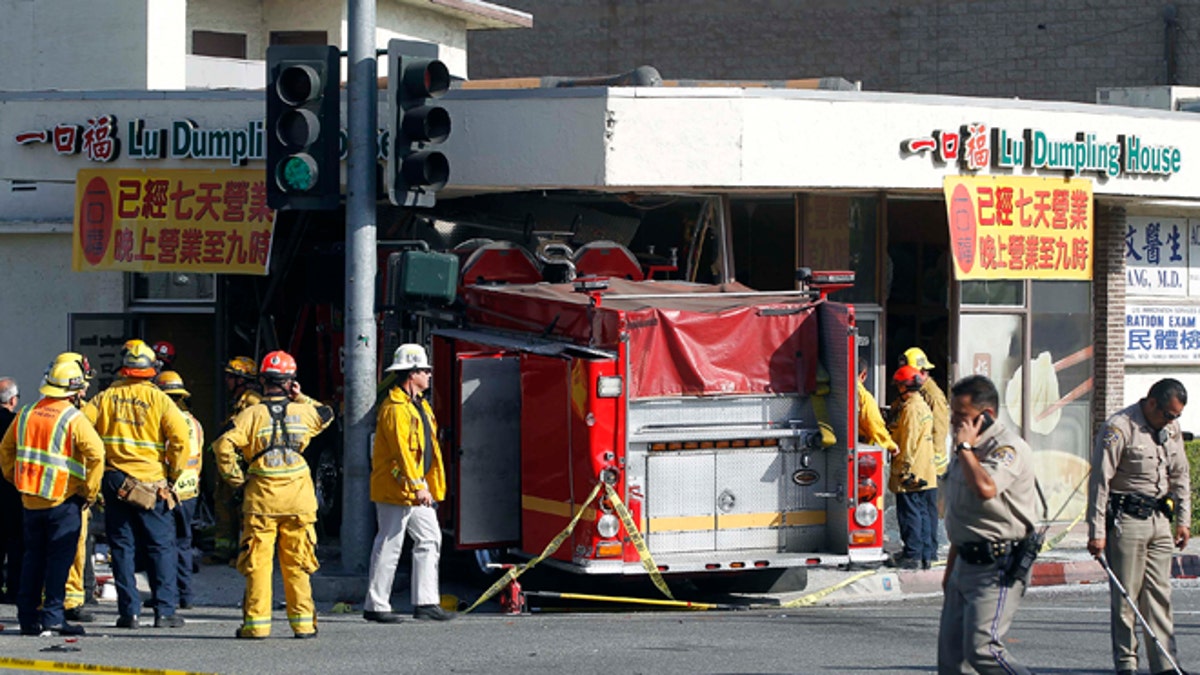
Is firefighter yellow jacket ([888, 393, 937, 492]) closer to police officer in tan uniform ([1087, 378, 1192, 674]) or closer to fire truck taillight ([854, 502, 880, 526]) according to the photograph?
fire truck taillight ([854, 502, 880, 526])

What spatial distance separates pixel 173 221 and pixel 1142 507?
9.97 metres

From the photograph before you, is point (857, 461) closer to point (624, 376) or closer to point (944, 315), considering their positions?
point (624, 376)

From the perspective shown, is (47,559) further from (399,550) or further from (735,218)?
(735,218)

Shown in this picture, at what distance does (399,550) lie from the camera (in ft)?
→ 37.6

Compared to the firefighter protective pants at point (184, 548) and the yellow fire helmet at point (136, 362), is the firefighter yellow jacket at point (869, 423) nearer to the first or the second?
the firefighter protective pants at point (184, 548)

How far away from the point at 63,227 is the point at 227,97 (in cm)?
335

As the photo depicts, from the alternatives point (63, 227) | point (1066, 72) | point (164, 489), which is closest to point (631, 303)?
point (164, 489)

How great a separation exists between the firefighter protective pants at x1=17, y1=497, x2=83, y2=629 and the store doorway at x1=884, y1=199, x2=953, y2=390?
914 cm

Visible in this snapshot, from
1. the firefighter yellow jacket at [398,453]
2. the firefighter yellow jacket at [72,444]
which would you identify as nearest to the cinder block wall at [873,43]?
the firefighter yellow jacket at [398,453]

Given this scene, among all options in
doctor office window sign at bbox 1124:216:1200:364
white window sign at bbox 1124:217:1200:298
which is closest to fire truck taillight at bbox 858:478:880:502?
doctor office window sign at bbox 1124:216:1200:364

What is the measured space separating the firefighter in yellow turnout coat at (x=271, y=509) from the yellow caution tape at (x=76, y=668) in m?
1.11

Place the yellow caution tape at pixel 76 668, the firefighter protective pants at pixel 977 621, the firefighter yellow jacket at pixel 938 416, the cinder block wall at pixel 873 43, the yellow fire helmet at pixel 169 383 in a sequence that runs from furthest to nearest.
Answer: the cinder block wall at pixel 873 43 < the firefighter yellow jacket at pixel 938 416 < the yellow fire helmet at pixel 169 383 < the yellow caution tape at pixel 76 668 < the firefighter protective pants at pixel 977 621

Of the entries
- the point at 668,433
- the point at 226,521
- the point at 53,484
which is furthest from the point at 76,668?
the point at 226,521

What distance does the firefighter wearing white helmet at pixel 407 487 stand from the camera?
36.8 feet
